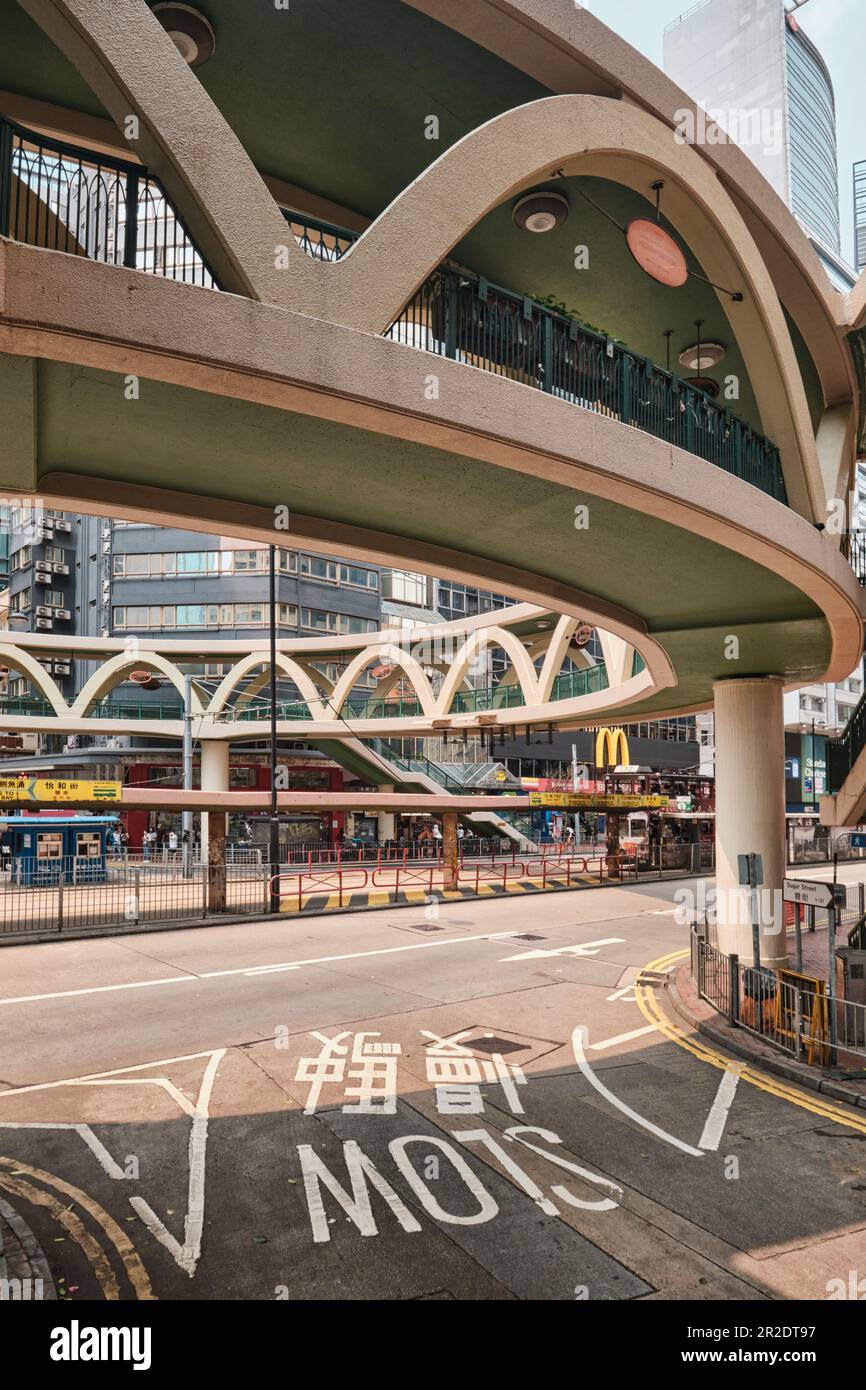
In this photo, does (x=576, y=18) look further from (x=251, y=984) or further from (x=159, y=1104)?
(x=251, y=984)

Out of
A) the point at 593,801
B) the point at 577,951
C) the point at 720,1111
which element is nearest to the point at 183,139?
the point at 720,1111

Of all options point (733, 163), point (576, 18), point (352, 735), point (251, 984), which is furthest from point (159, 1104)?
point (352, 735)

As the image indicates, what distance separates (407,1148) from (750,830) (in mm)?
9449

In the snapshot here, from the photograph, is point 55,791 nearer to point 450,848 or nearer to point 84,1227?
point 450,848

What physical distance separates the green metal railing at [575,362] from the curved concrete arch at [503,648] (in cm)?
2416

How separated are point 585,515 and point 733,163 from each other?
A: 13.7ft

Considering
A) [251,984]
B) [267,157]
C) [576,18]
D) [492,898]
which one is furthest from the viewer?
[492,898]

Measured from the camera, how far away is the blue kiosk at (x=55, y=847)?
31.8m

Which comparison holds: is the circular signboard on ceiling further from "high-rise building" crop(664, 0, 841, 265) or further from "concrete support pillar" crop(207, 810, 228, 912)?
"high-rise building" crop(664, 0, 841, 265)

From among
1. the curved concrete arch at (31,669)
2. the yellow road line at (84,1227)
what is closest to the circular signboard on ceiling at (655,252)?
the yellow road line at (84,1227)

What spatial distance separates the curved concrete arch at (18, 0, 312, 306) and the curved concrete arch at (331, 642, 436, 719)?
114 feet

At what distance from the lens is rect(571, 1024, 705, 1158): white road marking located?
8594 millimetres

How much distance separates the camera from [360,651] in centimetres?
4588

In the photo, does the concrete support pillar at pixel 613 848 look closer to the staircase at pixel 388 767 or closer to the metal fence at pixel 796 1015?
the staircase at pixel 388 767
